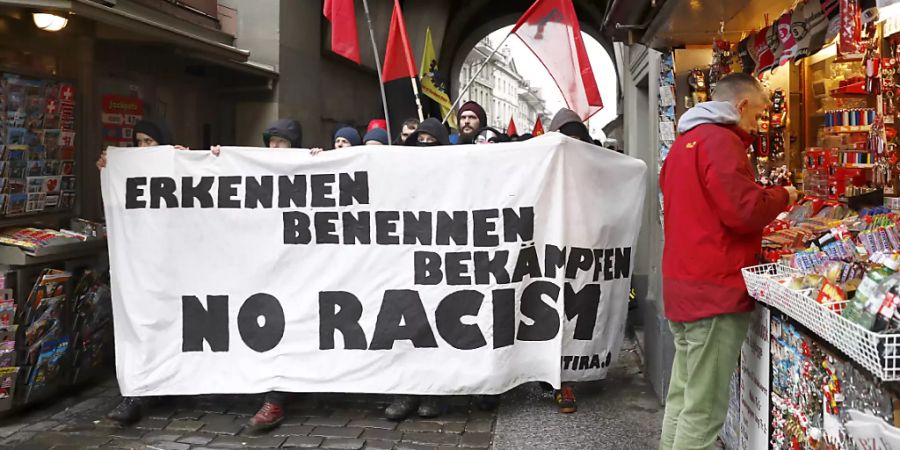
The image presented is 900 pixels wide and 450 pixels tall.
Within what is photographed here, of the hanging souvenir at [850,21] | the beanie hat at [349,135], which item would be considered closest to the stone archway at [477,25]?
the beanie hat at [349,135]

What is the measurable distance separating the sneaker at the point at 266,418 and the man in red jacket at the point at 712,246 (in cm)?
266

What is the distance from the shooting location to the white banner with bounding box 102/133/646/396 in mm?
5027

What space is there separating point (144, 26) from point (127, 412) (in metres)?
2.86

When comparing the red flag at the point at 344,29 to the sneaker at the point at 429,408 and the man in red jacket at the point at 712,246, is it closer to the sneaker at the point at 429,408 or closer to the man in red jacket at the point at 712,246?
the sneaker at the point at 429,408

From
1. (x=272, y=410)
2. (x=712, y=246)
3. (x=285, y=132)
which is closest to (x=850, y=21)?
(x=712, y=246)

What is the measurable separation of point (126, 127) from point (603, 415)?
5.07 metres

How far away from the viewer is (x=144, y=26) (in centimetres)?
579

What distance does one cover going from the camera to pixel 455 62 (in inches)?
770

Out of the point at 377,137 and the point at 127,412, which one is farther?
the point at 377,137

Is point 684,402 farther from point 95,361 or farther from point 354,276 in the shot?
point 95,361

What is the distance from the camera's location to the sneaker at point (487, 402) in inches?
210

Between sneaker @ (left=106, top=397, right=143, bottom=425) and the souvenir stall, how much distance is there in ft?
12.4

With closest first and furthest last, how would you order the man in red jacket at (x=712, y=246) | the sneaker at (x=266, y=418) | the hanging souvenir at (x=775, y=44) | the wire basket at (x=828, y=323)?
1. the wire basket at (x=828, y=323)
2. the man in red jacket at (x=712, y=246)
3. the hanging souvenir at (x=775, y=44)
4. the sneaker at (x=266, y=418)

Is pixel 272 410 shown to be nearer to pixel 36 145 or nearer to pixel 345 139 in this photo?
pixel 345 139
